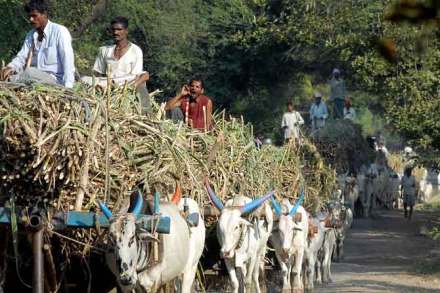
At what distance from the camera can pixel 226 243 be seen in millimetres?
9430

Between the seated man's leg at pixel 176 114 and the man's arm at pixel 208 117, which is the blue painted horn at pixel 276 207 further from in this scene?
the seated man's leg at pixel 176 114

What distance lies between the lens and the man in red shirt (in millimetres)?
10438

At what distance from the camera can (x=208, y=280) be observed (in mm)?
10516

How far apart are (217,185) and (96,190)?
3.04 m

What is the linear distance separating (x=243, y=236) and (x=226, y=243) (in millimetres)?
509

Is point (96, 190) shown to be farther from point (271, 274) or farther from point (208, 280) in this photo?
point (271, 274)

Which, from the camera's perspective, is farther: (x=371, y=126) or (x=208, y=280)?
(x=371, y=126)

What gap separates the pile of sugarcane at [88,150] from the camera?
6.17m

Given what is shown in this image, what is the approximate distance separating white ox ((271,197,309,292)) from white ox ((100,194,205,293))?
131 inches

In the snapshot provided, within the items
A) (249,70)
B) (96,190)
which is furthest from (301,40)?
(96,190)

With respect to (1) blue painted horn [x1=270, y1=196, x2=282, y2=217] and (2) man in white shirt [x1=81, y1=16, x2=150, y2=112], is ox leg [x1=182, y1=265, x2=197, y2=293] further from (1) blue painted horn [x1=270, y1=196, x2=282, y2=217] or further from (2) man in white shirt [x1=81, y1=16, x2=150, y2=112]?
(1) blue painted horn [x1=270, y1=196, x2=282, y2=217]

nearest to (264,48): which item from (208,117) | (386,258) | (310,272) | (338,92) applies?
(338,92)

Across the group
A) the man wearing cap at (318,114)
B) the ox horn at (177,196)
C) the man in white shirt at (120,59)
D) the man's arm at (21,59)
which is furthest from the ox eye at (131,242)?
the man wearing cap at (318,114)

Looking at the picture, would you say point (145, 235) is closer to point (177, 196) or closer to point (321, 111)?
point (177, 196)
